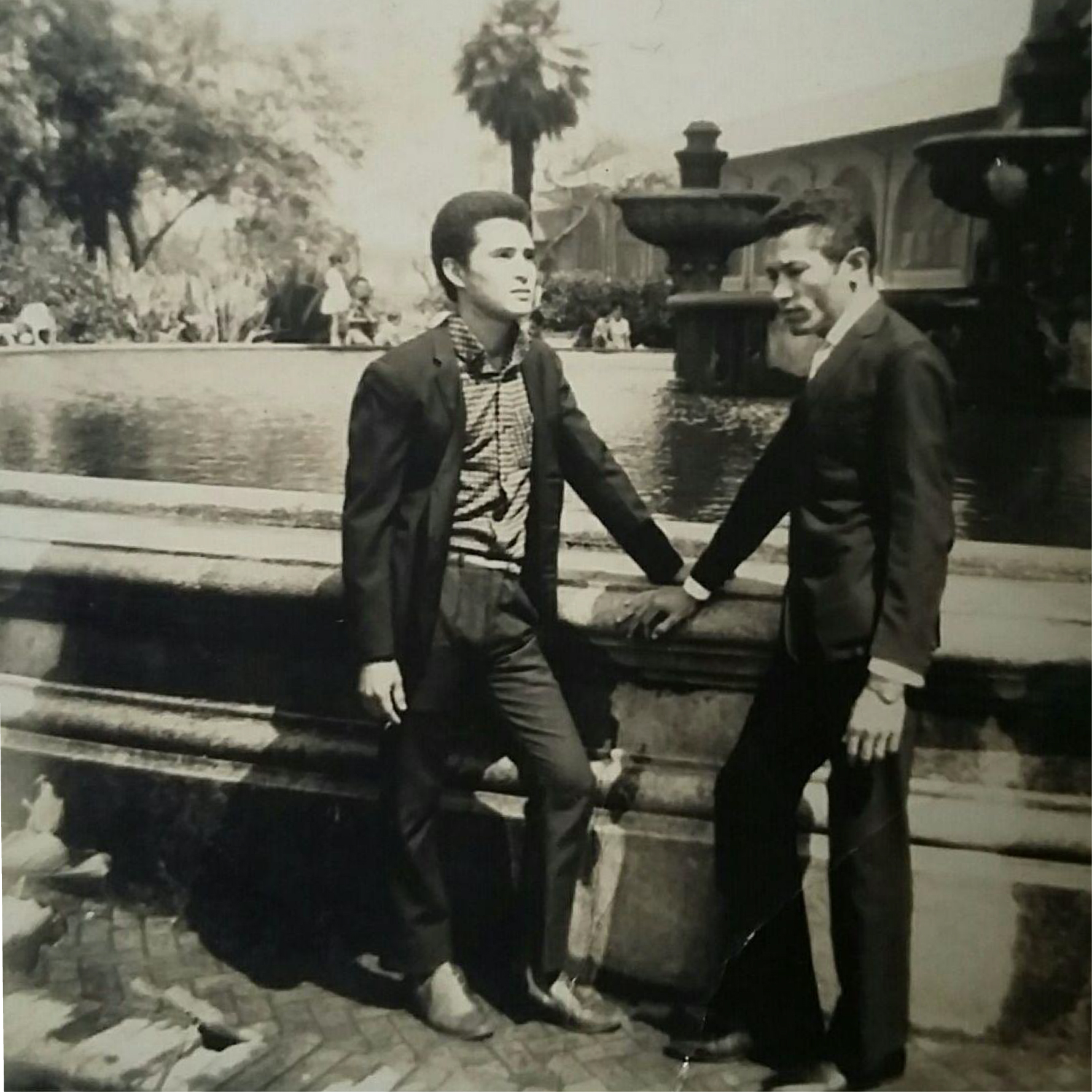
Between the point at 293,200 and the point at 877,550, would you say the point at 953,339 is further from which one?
the point at 293,200

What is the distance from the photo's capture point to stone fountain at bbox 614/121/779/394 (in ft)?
9.20

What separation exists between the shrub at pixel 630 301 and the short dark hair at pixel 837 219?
304 millimetres

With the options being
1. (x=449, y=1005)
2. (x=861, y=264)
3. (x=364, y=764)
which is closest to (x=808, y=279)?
(x=861, y=264)

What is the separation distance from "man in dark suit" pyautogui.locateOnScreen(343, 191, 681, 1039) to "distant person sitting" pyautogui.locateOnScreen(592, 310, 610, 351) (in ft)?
0.29

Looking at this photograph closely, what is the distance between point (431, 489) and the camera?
2.92 m

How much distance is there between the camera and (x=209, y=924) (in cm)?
323

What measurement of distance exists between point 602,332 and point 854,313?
19.3 inches

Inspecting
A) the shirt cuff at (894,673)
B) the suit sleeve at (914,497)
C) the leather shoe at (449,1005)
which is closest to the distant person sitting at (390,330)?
the suit sleeve at (914,497)

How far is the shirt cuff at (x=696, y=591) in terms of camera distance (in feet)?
9.45

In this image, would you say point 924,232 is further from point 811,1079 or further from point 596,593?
point 811,1079

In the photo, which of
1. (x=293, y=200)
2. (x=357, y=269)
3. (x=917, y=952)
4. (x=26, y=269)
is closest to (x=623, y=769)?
(x=917, y=952)

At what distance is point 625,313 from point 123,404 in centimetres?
115

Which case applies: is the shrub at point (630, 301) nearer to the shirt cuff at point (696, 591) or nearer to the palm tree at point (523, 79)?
the palm tree at point (523, 79)

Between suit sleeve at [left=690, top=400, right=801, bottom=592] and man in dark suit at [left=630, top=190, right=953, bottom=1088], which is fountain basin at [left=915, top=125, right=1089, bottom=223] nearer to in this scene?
man in dark suit at [left=630, top=190, right=953, bottom=1088]
